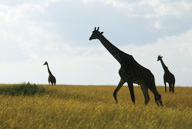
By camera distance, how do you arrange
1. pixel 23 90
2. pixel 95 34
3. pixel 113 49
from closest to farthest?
1. pixel 113 49
2. pixel 95 34
3. pixel 23 90

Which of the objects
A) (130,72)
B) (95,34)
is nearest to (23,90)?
(95,34)

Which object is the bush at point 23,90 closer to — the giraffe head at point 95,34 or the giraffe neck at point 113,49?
the giraffe head at point 95,34

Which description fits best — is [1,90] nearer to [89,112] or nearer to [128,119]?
[89,112]

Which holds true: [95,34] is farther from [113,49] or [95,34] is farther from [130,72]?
[130,72]

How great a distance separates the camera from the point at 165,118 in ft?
24.1

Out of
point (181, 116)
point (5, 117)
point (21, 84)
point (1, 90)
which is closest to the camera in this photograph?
point (5, 117)

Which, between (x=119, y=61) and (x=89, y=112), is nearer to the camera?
(x=89, y=112)

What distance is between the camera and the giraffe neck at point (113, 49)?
10.3m

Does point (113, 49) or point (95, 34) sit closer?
point (113, 49)

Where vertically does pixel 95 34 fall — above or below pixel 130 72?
above

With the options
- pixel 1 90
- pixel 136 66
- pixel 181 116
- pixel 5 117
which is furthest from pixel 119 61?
pixel 1 90

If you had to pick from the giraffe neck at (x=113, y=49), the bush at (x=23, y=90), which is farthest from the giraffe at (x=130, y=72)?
the bush at (x=23, y=90)

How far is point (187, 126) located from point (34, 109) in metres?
4.34

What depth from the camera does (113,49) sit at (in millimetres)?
10555
